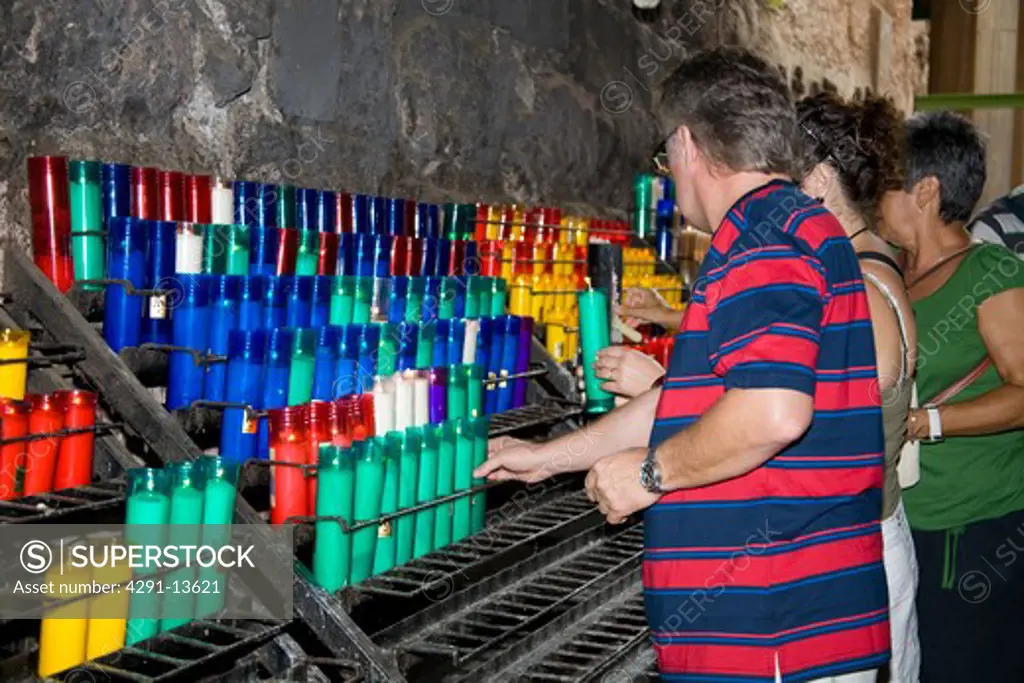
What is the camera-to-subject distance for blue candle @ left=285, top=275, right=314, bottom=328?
2.61 metres

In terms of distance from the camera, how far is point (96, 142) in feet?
9.44

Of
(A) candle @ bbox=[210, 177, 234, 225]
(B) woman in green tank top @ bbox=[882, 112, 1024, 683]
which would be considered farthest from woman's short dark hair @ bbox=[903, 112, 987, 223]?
(A) candle @ bbox=[210, 177, 234, 225]

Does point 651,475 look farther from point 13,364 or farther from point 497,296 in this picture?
point 497,296

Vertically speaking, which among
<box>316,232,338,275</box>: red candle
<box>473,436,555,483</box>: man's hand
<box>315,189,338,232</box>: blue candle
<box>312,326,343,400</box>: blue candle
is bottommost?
<box>473,436,555,483</box>: man's hand

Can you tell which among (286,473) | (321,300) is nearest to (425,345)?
(321,300)

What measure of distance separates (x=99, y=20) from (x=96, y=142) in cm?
30

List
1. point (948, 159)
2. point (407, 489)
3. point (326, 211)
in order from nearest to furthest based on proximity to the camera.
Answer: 1. point (407, 489)
2. point (948, 159)
3. point (326, 211)

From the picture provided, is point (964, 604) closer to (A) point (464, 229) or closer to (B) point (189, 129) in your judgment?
(A) point (464, 229)

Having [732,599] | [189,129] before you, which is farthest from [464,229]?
[732,599]

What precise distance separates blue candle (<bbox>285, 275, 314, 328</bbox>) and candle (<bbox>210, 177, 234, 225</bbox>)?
290mm

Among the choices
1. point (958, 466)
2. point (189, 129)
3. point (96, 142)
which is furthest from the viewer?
point (189, 129)

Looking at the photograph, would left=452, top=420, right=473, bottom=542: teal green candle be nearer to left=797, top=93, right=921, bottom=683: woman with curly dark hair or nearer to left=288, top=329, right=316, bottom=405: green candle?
left=288, top=329, right=316, bottom=405: green candle

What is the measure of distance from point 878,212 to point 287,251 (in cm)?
136

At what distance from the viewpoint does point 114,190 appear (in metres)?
2.54
